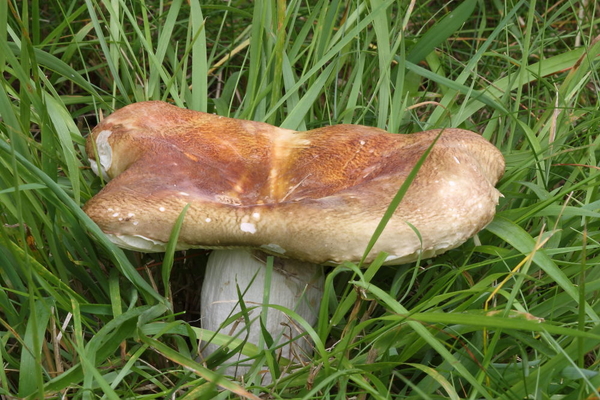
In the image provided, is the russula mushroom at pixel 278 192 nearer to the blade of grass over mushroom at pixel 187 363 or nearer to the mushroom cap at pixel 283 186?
the mushroom cap at pixel 283 186

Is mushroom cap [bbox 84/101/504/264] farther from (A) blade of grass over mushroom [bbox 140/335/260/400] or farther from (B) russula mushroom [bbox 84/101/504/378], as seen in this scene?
(A) blade of grass over mushroom [bbox 140/335/260/400]

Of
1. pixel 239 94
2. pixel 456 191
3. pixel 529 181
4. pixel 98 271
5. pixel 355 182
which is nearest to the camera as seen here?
pixel 456 191

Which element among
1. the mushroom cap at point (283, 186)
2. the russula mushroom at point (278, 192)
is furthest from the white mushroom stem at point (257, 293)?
the mushroom cap at point (283, 186)

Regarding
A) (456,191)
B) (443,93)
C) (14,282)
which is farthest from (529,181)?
(14,282)

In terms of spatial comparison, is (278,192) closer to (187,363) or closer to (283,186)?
(283,186)

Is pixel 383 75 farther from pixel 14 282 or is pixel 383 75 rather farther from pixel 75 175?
pixel 14 282

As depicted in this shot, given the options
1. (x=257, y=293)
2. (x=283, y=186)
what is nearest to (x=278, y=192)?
(x=283, y=186)
